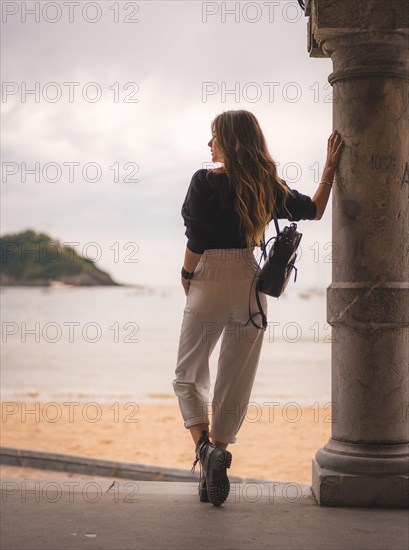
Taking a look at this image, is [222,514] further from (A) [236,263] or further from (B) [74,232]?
A: (B) [74,232]

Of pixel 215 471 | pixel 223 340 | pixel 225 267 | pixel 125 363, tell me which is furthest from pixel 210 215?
pixel 125 363

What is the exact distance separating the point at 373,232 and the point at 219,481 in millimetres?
1205

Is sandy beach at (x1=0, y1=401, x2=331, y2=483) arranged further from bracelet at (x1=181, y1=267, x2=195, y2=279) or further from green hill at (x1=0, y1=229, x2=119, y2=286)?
green hill at (x1=0, y1=229, x2=119, y2=286)

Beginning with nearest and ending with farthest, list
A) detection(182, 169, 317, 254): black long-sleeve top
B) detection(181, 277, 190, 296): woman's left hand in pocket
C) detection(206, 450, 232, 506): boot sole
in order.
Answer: detection(206, 450, 232, 506): boot sole, detection(182, 169, 317, 254): black long-sleeve top, detection(181, 277, 190, 296): woman's left hand in pocket

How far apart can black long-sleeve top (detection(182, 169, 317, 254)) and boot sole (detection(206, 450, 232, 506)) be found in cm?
83

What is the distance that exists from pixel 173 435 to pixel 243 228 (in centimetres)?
570

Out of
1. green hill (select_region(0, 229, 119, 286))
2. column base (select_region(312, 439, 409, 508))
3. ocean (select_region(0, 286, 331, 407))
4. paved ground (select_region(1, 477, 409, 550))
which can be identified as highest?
green hill (select_region(0, 229, 119, 286))

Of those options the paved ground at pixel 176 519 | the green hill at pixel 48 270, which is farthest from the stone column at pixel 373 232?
the green hill at pixel 48 270

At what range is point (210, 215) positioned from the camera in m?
3.36

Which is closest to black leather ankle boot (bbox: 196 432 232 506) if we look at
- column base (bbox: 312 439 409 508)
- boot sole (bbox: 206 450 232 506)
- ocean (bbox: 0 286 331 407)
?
boot sole (bbox: 206 450 232 506)

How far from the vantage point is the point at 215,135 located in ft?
11.3

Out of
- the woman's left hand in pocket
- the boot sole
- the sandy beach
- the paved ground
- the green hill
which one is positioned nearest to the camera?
the paved ground

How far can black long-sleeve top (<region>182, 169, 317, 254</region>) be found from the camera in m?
3.34

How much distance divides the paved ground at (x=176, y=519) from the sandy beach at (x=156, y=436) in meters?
3.20
